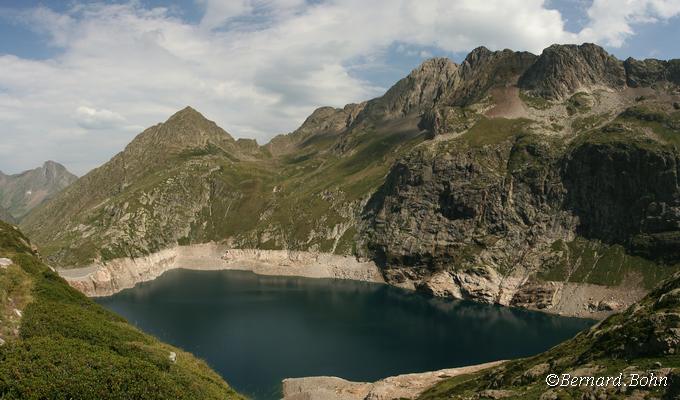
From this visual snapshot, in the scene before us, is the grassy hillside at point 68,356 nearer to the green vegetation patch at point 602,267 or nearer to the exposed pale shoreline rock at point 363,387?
the exposed pale shoreline rock at point 363,387

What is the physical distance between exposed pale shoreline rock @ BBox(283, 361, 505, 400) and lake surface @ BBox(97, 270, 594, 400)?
591 cm

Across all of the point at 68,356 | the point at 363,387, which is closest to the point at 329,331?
the point at 363,387

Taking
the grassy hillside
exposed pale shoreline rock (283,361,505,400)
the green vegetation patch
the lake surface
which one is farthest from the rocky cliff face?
the green vegetation patch

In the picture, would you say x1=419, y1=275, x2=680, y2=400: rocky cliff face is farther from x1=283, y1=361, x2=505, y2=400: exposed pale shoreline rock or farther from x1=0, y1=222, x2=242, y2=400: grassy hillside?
x1=0, y1=222, x2=242, y2=400: grassy hillside

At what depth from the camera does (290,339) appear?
13250cm

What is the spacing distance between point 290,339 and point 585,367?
98444mm

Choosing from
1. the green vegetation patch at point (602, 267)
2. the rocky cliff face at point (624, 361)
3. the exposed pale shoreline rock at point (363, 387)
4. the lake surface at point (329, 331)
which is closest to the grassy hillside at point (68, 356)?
the rocky cliff face at point (624, 361)

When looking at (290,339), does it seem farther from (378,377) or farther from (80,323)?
(80,323)

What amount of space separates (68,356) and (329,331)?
114 meters

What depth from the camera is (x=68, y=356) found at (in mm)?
32531

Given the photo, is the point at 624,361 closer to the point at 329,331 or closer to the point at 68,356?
the point at 68,356

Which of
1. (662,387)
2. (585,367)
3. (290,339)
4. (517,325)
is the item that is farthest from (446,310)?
(662,387)

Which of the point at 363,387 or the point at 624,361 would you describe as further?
the point at 363,387

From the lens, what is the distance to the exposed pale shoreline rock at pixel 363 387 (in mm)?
84800
